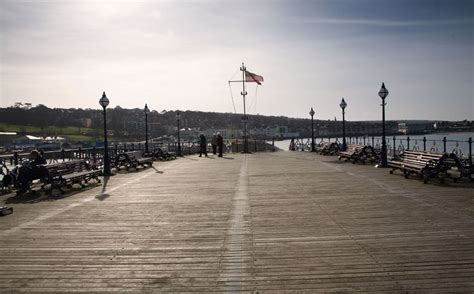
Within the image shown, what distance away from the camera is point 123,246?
6.34m

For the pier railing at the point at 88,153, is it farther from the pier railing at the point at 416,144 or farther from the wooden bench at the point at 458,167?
the wooden bench at the point at 458,167

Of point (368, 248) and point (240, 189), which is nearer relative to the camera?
point (368, 248)

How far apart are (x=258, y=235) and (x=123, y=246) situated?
2.09 meters

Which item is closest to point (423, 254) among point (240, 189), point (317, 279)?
point (317, 279)

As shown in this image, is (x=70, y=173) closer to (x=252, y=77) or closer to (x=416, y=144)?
(x=416, y=144)

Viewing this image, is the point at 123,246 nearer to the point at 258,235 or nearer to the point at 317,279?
the point at 258,235

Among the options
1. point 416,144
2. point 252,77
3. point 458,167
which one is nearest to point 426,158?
point 458,167

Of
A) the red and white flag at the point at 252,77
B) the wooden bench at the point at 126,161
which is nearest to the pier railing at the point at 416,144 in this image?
the red and white flag at the point at 252,77

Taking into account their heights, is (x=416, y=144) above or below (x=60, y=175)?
above

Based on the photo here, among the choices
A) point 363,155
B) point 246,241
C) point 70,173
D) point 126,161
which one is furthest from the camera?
point 363,155

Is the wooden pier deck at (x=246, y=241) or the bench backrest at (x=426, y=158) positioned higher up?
the bench backrest at (x=426, y=158)

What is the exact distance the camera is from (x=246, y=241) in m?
6.44

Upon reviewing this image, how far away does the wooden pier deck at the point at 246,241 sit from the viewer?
4.84m

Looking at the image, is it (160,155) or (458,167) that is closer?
(458,167)
